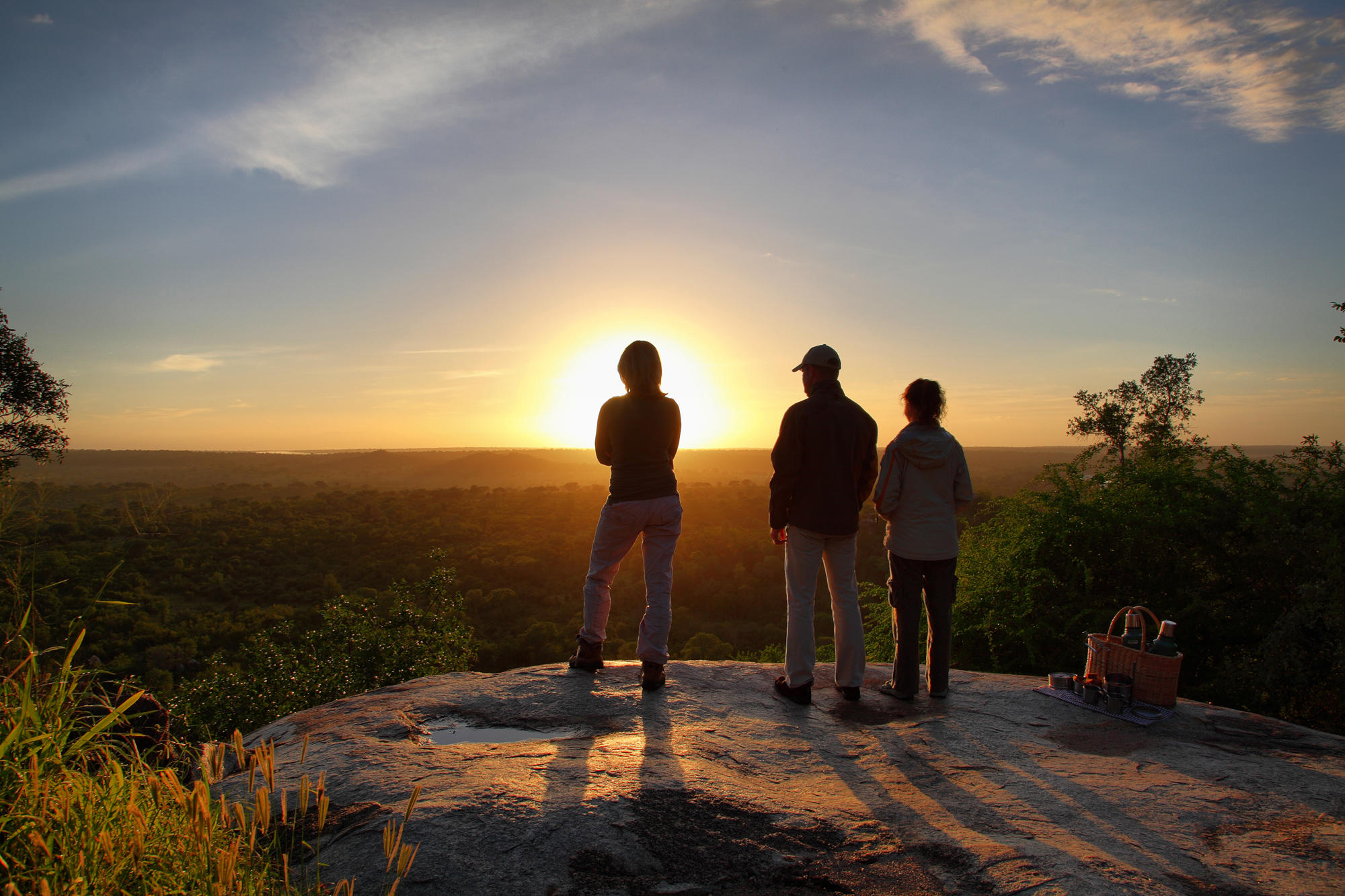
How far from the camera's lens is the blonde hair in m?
4.77

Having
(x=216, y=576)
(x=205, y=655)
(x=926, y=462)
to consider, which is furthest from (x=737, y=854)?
(x=216, y=576)

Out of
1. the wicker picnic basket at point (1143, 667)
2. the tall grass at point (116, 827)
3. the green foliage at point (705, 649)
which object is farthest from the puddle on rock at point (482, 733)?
the green foliage at point (705, 649)

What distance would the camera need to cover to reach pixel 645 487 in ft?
15.4

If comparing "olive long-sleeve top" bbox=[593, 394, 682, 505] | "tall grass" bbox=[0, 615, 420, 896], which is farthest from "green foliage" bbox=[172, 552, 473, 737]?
"tall grass" bbox=[0, 615, 420, 896]

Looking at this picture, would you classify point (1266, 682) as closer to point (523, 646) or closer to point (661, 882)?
point (661, 882)

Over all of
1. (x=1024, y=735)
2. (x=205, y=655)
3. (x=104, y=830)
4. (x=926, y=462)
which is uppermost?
(x=926, y=462)

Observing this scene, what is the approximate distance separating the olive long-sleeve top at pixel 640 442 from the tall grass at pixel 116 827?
2.72m

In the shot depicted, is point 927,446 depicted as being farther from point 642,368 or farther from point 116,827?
point 116,827

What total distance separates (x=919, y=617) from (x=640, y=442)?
7.82ft

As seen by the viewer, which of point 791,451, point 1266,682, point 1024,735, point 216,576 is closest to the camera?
point 1024,735

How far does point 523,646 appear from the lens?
23109mm

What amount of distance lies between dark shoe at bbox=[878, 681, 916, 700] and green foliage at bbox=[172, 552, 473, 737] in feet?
28.9

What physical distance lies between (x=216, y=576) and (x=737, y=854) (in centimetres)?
3379

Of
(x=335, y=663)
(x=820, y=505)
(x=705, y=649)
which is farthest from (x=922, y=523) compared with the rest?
(x=705, y=649)
